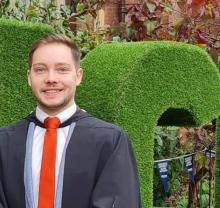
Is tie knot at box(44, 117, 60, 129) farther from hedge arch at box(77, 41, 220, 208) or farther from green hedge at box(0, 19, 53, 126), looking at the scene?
hedge arch at box(77, 41, 220, 208)

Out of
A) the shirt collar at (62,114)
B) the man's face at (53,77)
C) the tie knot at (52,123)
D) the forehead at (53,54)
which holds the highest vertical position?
the forehead at (53,54)

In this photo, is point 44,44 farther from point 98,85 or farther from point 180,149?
point 180,149

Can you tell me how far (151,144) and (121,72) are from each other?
54 centimetres

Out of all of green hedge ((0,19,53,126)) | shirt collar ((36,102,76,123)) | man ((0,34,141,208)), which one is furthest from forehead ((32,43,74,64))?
green hedge ((0,19,53,126))

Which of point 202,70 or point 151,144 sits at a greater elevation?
point 202,70

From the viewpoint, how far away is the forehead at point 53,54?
9.04 feet

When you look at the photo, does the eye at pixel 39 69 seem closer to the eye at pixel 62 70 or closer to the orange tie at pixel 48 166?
the eye at pixel 62 70

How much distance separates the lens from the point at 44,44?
2.79 metres

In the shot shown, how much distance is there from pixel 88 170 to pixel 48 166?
0.17 metres

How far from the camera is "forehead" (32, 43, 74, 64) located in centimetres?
275

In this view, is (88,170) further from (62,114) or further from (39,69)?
(39,69)

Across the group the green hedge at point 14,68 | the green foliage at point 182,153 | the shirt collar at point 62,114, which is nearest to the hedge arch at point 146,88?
the green hedge at point 14,68

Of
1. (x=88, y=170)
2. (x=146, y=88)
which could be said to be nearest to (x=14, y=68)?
(x=146, y=88)

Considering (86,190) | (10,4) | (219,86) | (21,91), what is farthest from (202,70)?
(86,190)
